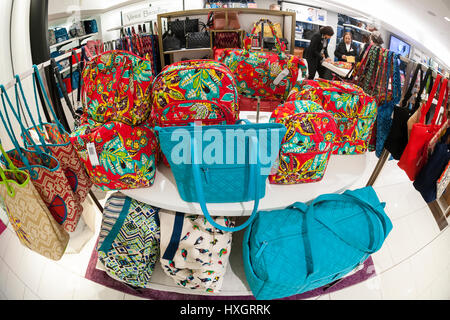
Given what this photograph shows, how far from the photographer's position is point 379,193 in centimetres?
175

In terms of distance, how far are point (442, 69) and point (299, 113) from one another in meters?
0.63

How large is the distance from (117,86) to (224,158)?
47cm

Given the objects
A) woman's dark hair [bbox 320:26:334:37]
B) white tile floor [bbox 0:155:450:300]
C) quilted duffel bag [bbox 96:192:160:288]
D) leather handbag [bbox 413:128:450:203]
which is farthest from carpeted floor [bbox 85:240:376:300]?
woman's dark hair [bbox 320:26:334:37]

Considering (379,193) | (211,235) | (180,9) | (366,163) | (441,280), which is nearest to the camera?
(211,235)

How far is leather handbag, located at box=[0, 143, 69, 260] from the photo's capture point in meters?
0.76

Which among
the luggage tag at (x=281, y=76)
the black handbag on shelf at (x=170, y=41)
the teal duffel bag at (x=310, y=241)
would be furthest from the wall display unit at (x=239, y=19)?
the teal duffel bag at (x=310, y=241)

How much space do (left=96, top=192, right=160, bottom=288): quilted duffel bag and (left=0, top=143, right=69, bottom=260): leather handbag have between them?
0.15 m

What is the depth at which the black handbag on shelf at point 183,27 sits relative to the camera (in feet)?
4.95

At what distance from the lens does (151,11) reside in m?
1.46

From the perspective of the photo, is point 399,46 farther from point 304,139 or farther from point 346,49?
point 304,139

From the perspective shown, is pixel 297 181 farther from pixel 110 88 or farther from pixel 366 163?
pixel 110 88

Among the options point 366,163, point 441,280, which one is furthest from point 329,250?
point 441,280

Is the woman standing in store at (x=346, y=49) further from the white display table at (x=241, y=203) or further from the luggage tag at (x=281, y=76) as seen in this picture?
the white display table at (x=241, y=203)

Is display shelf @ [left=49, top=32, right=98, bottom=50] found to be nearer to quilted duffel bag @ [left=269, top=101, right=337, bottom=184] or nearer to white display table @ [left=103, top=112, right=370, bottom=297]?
white display table @ [left=103, top=112, right=370, bottom=297]
